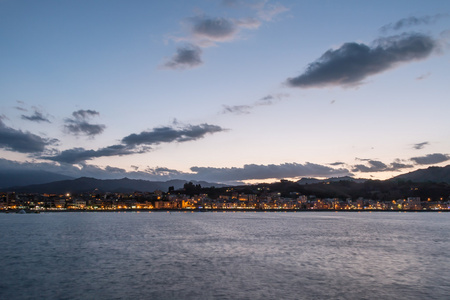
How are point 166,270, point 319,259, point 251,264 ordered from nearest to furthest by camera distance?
point 166,270 < point 251,264 < point 319,259

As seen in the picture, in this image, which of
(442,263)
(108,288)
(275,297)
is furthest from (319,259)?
(108,288)

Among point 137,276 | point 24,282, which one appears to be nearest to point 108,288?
point 137,276

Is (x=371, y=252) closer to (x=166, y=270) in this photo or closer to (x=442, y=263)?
(x=442, y=263)

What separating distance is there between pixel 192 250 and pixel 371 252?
17092 mm

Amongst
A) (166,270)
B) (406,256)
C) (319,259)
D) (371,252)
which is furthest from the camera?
(371,252)

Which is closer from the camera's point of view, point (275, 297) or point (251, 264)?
point (275, 297)

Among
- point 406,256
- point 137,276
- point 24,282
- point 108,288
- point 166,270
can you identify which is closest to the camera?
point 108,288

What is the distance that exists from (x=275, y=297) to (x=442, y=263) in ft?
59.5

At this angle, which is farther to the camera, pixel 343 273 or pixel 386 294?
pixel 343 273

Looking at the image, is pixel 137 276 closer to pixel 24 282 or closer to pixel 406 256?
pixel 24 282

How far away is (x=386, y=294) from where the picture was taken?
64.4ft

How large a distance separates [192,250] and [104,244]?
1151cm

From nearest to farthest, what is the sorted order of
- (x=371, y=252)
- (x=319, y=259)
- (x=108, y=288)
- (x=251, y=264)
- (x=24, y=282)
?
1. (x=108, y=288)
2. (x=24, y=282)
3. (x=251, y=264)
4. (x=319, y=259)
5. (x=371, y=252)

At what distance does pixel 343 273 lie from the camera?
25.3 metres
